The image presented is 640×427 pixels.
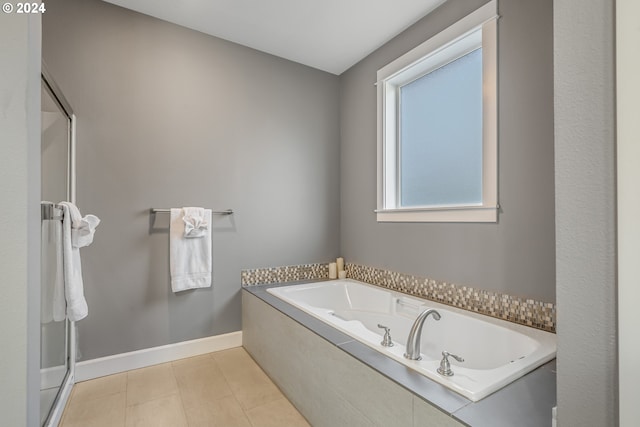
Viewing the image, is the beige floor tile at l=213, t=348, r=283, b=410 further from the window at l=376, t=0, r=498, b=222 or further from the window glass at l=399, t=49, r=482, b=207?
the window glass at l=399, t=49, r=482, b=207

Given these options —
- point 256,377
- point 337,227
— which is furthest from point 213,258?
point 337,227

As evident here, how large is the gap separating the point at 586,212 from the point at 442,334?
1483mm

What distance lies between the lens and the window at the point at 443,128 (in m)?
1.83

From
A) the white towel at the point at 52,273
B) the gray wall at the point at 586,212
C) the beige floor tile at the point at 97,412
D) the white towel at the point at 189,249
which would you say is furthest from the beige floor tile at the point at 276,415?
the gray wall at the point at 586,212

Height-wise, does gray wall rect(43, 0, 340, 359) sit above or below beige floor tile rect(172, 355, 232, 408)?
above

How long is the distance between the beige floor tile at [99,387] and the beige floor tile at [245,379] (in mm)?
636

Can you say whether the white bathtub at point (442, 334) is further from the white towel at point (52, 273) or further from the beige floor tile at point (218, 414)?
the white towel at point (52, 273)

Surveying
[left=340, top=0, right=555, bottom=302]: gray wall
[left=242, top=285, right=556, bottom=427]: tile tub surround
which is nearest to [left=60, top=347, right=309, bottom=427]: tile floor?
[left=242, top=285, right=556, bottom=427]: tile tub surround

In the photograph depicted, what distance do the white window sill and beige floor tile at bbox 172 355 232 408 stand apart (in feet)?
5.78

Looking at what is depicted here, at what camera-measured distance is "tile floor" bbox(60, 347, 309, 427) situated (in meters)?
1.67

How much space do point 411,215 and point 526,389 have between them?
1.41 m

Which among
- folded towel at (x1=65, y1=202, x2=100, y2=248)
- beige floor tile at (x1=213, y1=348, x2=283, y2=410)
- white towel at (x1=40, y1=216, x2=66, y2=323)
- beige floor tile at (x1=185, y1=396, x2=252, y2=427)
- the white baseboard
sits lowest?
beige floor tile at (x1=213, y1=348, x2=283, y2=410)

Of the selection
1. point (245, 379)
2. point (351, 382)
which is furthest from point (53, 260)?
point (351, 382)

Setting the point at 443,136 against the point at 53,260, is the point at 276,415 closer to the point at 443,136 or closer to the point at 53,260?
the point at 53,260
